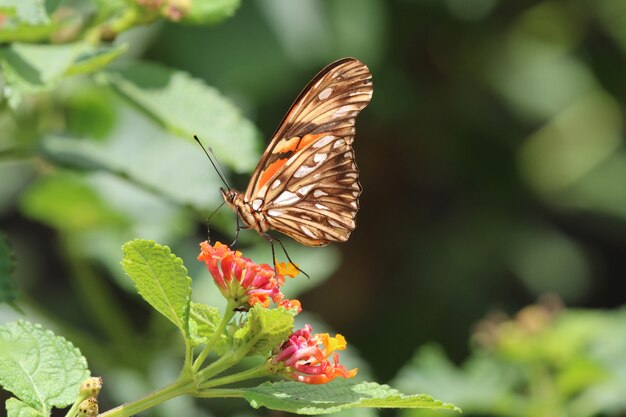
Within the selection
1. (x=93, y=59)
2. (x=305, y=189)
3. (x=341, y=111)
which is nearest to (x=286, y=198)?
(x=305, y=189)

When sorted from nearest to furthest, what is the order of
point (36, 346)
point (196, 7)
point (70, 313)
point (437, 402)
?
point (437, 402), point (36, 346), point (196, 7), point (70, 313)

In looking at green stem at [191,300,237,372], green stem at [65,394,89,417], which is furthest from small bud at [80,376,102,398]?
green stem at [191,300,237,372]

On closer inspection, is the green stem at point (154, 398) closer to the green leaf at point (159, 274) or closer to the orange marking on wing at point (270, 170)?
the green leaf at point (159, 274)

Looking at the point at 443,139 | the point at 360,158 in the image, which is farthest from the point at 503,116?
the point at 360,158

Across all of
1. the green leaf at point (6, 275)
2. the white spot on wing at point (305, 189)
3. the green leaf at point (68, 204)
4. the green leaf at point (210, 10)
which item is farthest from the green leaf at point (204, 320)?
the green leaf at point (68, 204)

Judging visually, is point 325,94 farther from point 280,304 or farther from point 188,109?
point 280,304

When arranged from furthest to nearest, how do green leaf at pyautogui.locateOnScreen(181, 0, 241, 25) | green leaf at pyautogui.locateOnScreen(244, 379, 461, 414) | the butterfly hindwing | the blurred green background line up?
the blurred green background < green leaf at pyautogui.locateOnScreen(181, 0, 241, 25) < the butterfly hindwing < green leaf at pyautogui.locateOnScreen(244, 379, 461, 414)

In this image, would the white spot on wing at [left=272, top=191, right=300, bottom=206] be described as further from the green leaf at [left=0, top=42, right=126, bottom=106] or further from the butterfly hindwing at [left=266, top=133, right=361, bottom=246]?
the green leaf at [left=0, top=42, right=126, bottom=106]

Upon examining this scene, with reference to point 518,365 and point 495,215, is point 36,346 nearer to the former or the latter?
point 518,365
